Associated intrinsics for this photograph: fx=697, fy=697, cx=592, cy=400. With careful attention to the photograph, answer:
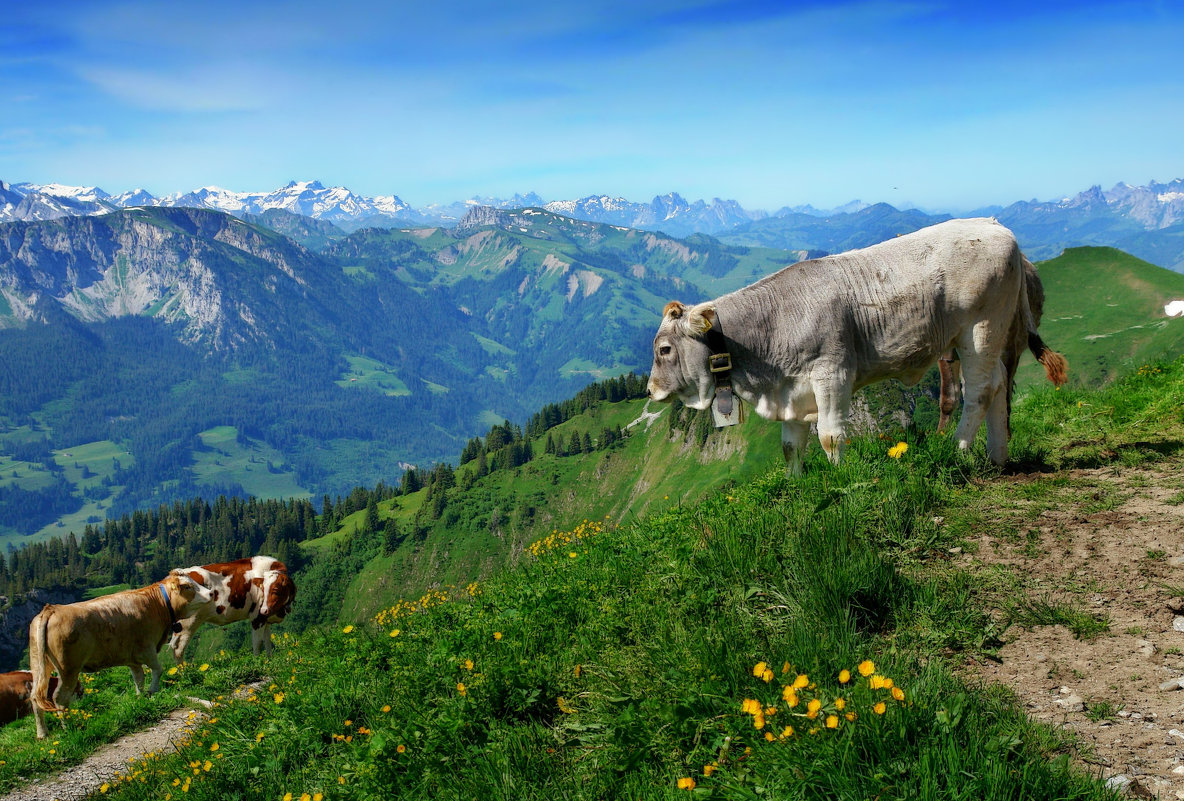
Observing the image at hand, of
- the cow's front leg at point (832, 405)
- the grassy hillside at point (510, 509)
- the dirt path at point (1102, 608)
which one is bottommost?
the grassy hillside at point (510, 509)

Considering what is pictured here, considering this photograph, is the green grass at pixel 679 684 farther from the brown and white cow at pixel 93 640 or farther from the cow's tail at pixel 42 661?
the cow's tail at pixel 42 661

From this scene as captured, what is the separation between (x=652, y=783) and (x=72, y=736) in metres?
13.9

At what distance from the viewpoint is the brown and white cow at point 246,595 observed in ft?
59.8

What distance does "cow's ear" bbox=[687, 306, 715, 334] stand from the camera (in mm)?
9062

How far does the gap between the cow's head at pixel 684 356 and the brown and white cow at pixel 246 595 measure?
1353 cm

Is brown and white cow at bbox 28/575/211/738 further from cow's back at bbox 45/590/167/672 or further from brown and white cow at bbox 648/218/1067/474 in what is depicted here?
brown and white cow at bbox 648/218/1067/474

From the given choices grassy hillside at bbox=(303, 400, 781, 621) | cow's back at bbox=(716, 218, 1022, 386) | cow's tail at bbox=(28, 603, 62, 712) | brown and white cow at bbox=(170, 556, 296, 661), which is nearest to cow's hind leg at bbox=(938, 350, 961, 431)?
cow's back at bbox=(716, 218, 1022, 386)

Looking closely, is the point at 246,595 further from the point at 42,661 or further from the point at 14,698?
the point at 14,698

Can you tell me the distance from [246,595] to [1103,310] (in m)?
184

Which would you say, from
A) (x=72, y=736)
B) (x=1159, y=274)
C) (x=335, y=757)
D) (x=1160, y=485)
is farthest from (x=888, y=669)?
(x=1159, y=274)

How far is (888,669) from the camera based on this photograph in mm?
4828

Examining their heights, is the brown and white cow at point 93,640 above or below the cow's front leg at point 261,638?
above

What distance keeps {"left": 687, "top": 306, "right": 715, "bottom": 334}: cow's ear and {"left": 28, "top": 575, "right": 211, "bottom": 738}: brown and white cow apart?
13615mm

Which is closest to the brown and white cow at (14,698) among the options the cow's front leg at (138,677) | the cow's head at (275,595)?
the cow's front leg at (138,677)
